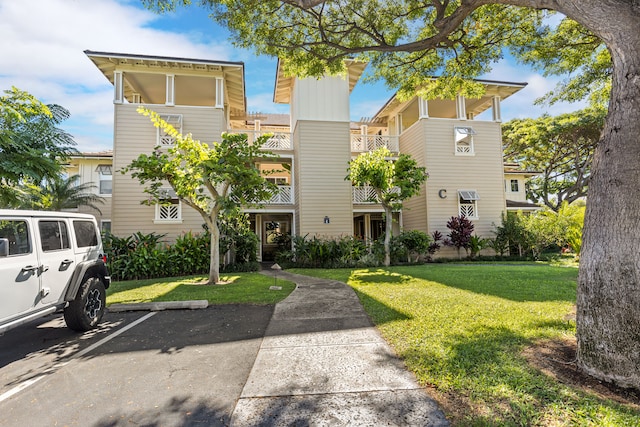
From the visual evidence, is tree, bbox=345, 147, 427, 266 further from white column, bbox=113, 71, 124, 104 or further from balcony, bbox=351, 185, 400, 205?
white column, bbox=113, 71, 124, 104

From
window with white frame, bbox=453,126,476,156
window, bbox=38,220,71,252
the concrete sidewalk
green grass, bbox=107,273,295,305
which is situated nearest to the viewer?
the concrete sidewalk

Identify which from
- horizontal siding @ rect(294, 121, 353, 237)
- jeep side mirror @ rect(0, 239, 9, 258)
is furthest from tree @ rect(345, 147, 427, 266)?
jeep side mirror @ rect(0, 239, 9, 258)

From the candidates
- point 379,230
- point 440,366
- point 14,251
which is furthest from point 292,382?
point 379,230

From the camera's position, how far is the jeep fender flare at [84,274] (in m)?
4.33

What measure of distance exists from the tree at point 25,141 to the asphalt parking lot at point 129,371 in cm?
377

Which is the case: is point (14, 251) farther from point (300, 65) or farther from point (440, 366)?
Result: point (300, 65)

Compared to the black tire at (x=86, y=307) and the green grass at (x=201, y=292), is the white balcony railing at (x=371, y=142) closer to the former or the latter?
the green grass at (x=201, y=292)

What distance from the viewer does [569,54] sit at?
23.3 ft

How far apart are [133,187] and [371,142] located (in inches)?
471

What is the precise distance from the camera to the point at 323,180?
14797mm

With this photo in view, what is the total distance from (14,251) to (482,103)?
19891mm

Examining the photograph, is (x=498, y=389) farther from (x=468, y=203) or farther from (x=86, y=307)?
(x=468, y=203)

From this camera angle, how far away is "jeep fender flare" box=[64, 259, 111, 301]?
171 inches

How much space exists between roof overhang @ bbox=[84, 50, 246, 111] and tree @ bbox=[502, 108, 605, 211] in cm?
1954
